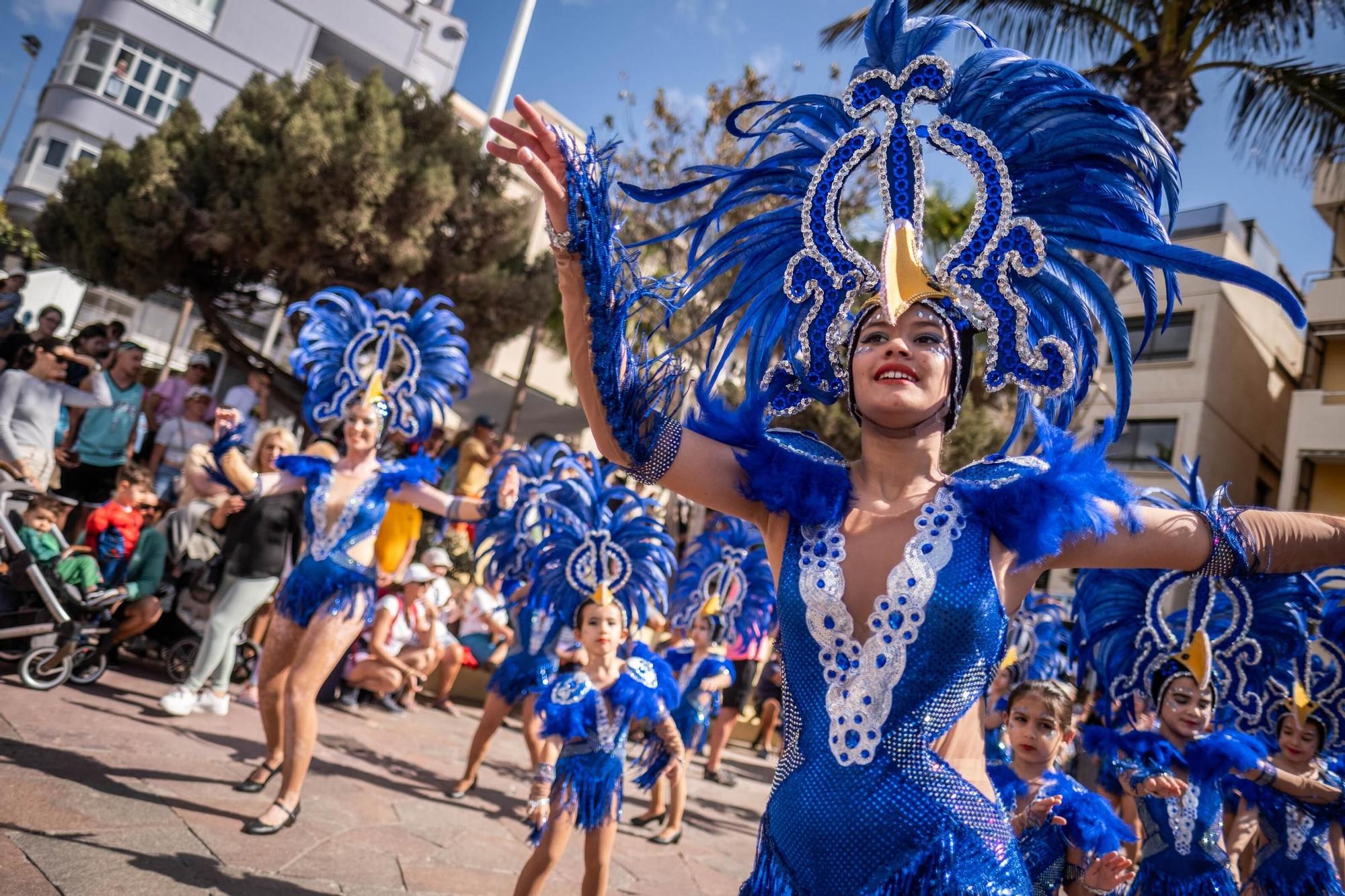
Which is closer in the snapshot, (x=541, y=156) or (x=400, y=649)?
(x=541, y=156)

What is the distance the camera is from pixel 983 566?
2133mm

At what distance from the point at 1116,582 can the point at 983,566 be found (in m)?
3.15

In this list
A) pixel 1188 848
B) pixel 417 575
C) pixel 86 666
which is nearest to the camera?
pixel 1188 848

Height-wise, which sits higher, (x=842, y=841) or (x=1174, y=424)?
(x=1174, y=424)

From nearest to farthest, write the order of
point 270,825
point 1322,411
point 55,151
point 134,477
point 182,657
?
point 270,825 < point 182,657 < point 134,477 < point 1322,411 < point 55,151

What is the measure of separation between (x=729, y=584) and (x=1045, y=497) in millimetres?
6031

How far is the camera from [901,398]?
221 centimetres

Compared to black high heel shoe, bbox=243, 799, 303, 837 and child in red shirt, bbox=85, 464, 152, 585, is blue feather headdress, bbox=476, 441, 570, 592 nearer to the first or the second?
black high heel shoe, bbox=243, 799, 303, 837

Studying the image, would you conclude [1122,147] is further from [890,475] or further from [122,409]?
[122,409]

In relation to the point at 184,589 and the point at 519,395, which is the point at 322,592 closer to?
the point at 184,589

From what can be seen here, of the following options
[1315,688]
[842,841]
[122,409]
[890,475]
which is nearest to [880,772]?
[842,841]

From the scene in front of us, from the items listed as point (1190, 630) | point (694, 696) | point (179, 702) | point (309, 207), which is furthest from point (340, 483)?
point (309, 207)

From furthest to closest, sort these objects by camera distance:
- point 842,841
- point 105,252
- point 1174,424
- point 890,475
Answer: point 1174,424 < point 105,252 < point 890,475 < point 842,841

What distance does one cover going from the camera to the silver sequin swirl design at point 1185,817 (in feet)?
15.0
